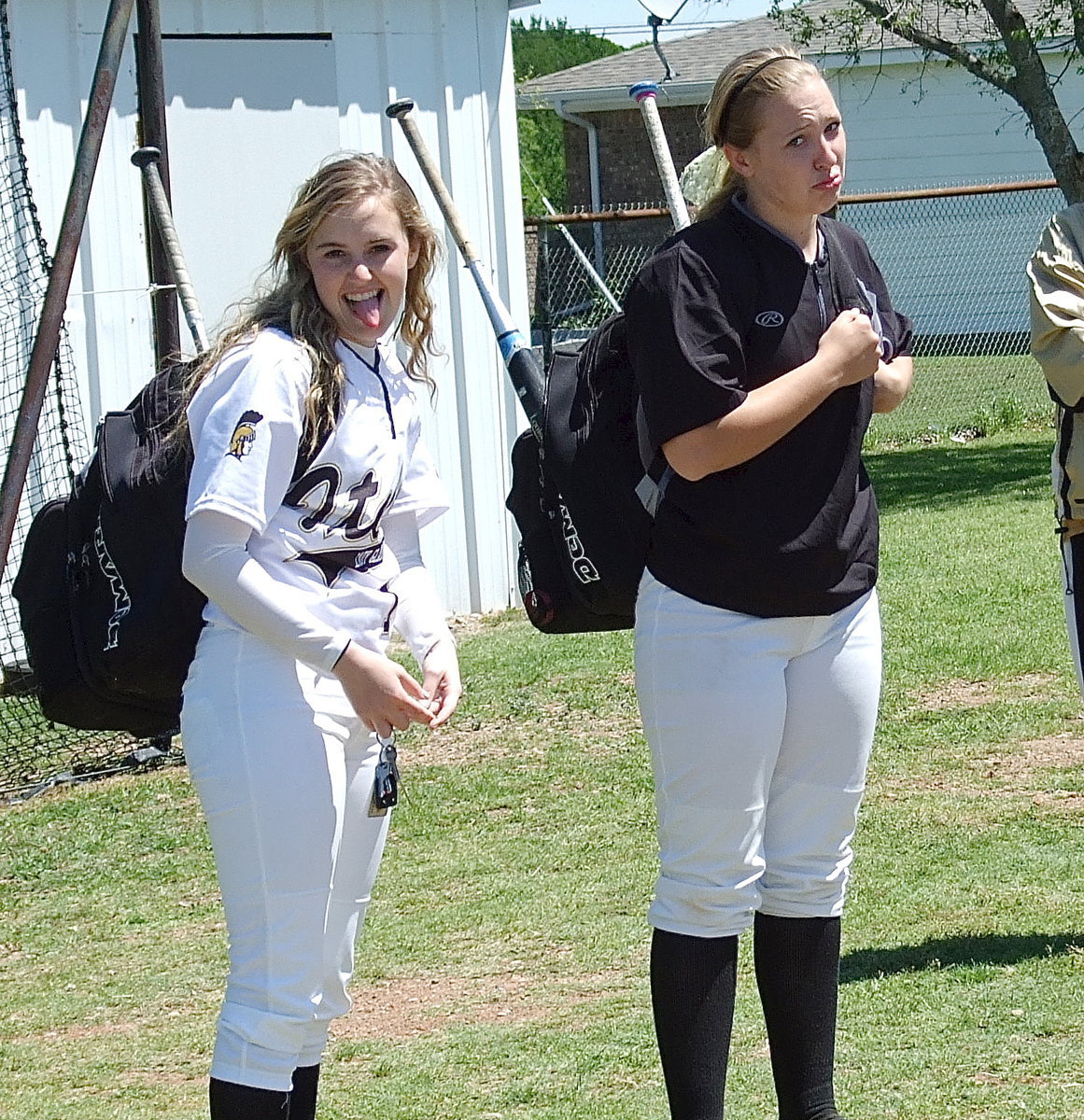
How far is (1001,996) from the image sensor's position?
4.25 meters

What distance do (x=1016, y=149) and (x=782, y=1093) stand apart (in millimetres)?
24081

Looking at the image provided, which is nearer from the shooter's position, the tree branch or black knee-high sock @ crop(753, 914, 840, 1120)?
black knee-high sock @ crop(753, 914, 840, 1120)

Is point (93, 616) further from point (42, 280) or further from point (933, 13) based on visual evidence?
point (933, 13)

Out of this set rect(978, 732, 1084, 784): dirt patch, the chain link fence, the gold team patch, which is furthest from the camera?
the chain link fence

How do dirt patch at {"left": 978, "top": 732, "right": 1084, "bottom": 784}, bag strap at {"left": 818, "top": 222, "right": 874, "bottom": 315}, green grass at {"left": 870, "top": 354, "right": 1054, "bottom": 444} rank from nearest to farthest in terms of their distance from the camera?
bag strap at {"left": 818, "top": 222, "right": 874, "bottom": 315} → dirt patch at {"left": 978, "top": 732, "right": 1084, "bottom": 784} → green grass at {"left": 870, "top": 354, "right": 1054, "bottom": 444}

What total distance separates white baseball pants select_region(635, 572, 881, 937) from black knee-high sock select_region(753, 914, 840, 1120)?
4 cm

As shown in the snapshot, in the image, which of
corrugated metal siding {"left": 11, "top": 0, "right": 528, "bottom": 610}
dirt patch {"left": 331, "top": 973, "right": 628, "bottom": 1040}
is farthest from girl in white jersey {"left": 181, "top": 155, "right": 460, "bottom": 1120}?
corrugated metal siding {"left": 11, "top": 0, "right": 528, "bottom": 610}

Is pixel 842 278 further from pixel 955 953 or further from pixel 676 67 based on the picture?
pixel 676 67

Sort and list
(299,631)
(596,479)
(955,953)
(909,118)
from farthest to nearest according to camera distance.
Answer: (909,118), (955,953), (596,479), (299,631)

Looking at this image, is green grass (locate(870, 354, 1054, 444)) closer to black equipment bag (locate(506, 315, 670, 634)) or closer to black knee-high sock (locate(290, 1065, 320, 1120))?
black equipment bag (locate(506, 315, 670, 634))

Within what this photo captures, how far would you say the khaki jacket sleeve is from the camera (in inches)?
160

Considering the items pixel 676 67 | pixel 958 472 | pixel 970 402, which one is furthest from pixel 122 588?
pixel 676 67

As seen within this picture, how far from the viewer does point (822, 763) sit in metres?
3.24

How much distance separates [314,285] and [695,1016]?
148 centimetres
